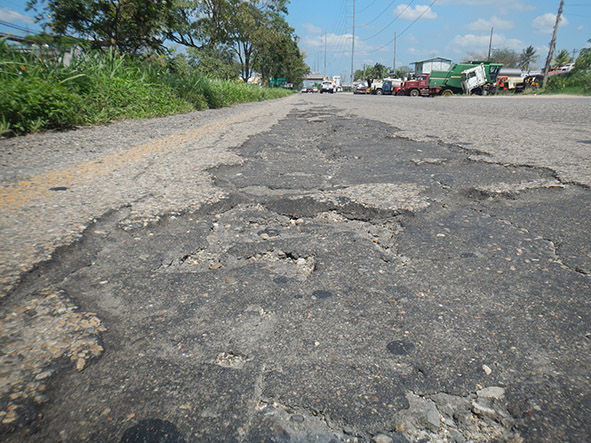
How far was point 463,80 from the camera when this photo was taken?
85.6ft

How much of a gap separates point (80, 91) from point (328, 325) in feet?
19.7

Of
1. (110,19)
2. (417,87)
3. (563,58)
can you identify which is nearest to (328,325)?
(110,19)

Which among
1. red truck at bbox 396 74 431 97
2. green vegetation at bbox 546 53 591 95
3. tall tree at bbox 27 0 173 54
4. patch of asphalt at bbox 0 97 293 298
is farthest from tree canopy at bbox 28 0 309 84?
green vegetation at bbox 546 53 591 95

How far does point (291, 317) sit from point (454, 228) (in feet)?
3.35

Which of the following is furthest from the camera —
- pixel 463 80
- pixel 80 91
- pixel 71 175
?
pixel 463 80

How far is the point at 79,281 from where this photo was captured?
4.01ft

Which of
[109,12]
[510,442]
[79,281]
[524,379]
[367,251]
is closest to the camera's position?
[510,442]

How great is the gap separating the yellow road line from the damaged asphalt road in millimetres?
649

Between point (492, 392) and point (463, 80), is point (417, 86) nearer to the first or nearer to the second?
point (463, 80)

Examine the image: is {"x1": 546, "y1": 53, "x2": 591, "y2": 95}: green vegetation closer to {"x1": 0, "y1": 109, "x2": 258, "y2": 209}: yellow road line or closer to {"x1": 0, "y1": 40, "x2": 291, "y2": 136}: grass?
{"x1": 0, "y1": 40, "x2": 291, "y2": 136}: grass

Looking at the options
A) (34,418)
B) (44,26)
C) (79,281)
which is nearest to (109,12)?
(44,26)

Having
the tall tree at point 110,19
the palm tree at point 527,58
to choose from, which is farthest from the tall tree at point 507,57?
the tall tree at point 110,19

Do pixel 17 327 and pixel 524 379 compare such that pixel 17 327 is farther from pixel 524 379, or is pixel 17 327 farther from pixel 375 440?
pixel 524 379

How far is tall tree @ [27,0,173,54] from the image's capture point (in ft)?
25.5
